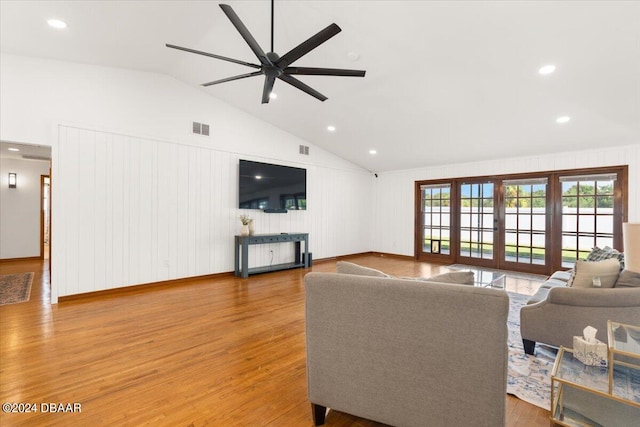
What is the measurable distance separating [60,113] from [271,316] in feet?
13.4

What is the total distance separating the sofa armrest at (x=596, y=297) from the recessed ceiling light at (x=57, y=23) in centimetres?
563

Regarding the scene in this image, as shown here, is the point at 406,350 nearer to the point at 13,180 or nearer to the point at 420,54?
the point at 420,54

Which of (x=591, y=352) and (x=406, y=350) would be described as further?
(x=591, y=352)

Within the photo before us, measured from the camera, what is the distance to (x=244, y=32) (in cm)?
241

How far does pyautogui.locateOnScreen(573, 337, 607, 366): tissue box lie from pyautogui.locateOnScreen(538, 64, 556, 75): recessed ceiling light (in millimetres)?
3121

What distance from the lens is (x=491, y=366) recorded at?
1275 mm

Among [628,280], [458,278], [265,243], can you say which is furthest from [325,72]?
[265,243]

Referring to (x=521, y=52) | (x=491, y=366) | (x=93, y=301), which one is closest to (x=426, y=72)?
(x=521, y=52)

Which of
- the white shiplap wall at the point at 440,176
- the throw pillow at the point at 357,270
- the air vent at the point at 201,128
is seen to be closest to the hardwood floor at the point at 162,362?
the throw pillow at the point at 357,270

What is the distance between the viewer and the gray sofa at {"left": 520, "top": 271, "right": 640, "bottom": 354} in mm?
2186

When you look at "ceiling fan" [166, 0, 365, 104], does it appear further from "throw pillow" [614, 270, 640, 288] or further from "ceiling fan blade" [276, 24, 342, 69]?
"throw pillow" [614, 270, 640, 288]

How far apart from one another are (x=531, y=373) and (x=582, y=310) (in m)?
0.63

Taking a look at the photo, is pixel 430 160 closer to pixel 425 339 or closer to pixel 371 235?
pixel 371 235

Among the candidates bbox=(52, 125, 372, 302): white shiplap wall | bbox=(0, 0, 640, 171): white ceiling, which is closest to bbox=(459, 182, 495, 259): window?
bbox=(0, 0, 640, 171): white ceiling
